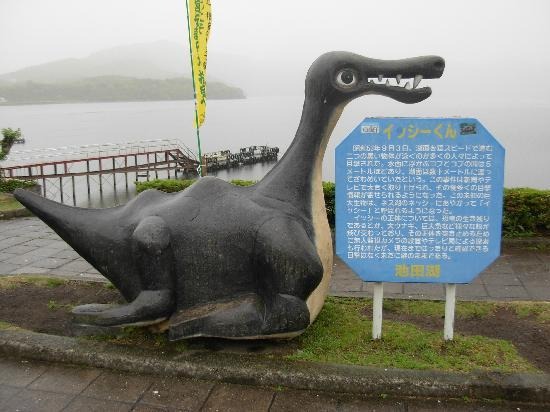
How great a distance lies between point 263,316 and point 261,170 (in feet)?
121

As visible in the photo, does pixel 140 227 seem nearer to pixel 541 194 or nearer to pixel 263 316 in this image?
pixel 263 316

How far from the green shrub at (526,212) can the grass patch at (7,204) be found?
34.1ft

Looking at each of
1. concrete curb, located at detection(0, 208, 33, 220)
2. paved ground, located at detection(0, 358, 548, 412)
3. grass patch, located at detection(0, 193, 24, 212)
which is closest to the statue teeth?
paved ground, located at detection(0, 358, 548, 412)

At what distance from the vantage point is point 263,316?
4.70m

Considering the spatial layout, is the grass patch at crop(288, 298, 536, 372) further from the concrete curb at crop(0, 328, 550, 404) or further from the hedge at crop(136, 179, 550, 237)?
the hedge at crop(136, 179, 550, 237)

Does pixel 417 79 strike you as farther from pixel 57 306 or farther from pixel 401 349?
pixel 57 306

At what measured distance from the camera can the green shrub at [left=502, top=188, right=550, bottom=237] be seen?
915 centimetres

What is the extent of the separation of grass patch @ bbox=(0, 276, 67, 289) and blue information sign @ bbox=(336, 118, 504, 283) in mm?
4043

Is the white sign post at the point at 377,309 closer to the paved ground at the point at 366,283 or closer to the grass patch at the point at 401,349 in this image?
the grass patch at the point at 401,349

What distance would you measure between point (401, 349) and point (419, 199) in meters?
1.36

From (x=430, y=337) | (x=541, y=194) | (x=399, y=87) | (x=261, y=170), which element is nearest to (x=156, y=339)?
(x=430, y=337)

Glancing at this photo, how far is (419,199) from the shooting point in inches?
188

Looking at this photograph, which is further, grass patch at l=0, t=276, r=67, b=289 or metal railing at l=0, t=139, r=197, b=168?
metal railing at l=0, t=139, r=197, b=168

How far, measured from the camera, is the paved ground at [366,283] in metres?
6.92
